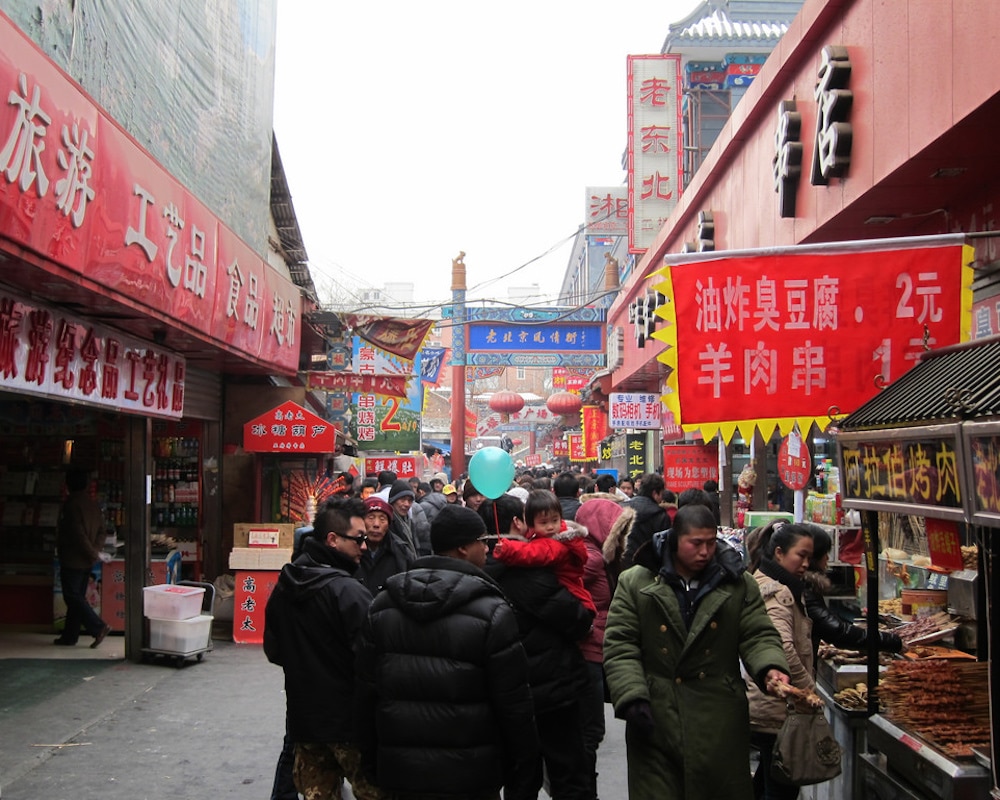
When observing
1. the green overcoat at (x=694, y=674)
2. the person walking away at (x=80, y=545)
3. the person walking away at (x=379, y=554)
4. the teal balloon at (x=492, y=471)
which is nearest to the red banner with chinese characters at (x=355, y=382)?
the person walking away at (x=80, y=545)

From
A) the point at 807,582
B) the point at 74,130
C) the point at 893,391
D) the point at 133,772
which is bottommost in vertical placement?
the point at 133,772

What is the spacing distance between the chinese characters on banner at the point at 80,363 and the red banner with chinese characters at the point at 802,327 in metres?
4.20

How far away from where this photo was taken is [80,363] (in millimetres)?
7320

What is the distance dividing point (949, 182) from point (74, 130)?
19.3 feet

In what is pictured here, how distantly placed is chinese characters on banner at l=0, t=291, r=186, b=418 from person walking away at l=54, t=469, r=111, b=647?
1.35m

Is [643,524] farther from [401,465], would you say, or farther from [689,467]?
[401,465]

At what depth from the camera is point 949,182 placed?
688 centimetres

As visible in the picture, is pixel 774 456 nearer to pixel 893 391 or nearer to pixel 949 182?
pixel 949 182

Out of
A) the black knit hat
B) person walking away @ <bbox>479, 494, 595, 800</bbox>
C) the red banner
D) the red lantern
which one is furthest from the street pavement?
the red lantern

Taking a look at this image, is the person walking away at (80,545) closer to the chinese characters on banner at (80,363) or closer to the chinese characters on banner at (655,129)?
the chinese characters on banner at (80,363)

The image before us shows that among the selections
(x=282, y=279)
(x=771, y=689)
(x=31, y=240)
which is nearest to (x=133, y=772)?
(x=31, y=240)

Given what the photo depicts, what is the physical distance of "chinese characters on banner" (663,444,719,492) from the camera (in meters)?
14.8

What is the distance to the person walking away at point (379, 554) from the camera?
671cm

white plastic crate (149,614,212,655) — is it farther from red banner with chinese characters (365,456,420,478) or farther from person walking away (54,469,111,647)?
red banner with chinese characters (365,456,420,478)
